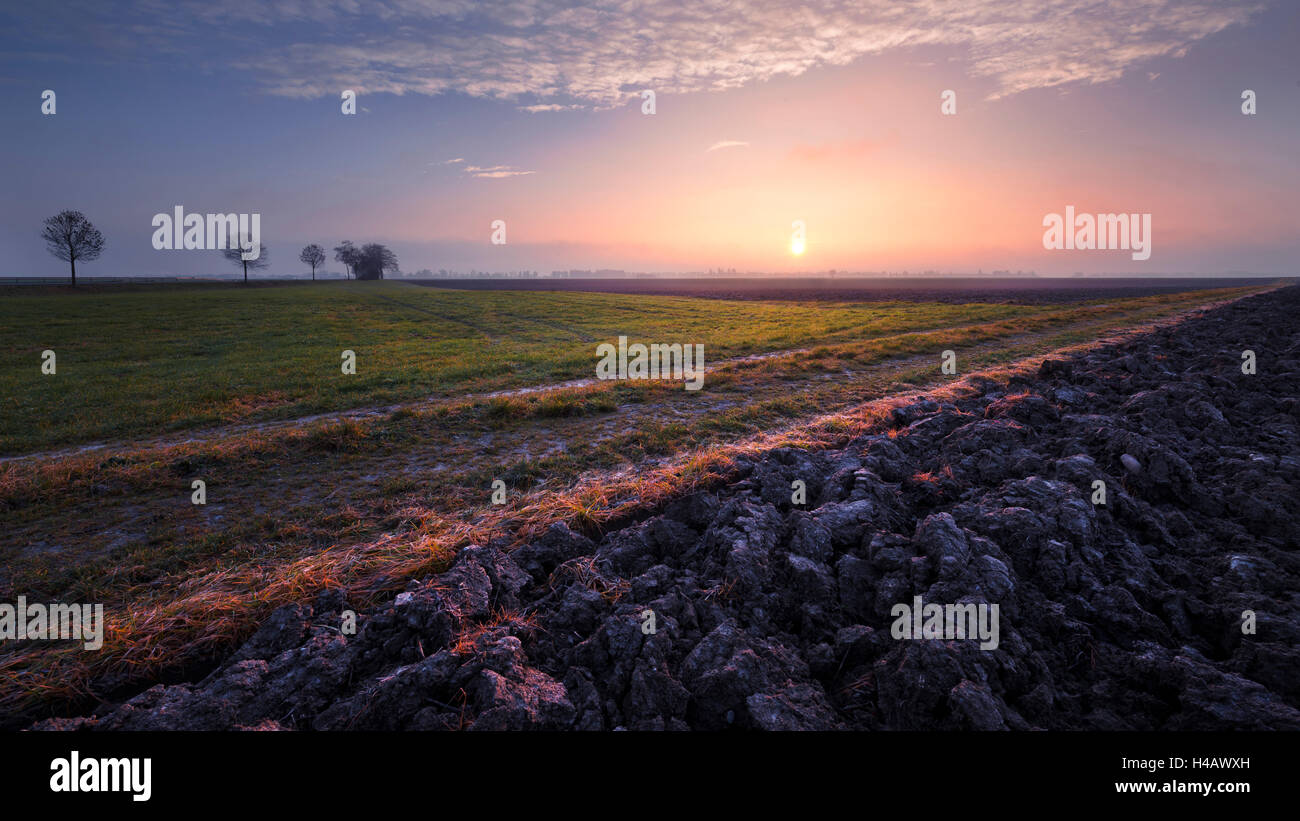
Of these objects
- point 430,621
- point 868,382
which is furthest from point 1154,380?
point 430,621

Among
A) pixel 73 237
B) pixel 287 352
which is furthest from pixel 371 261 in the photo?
pixel 287 352

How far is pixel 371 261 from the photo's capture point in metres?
131

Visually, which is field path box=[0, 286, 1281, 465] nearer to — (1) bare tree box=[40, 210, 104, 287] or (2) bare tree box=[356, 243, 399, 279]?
(1) bare tree box=[40, 210, 104, 287]

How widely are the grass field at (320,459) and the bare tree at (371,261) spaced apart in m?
125

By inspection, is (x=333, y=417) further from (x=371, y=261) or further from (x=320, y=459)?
(x=371, y=261)

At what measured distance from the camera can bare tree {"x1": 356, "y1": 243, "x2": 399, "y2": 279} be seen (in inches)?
5157

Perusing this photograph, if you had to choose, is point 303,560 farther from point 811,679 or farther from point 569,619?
point 811,679

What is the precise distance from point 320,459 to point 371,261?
145 m

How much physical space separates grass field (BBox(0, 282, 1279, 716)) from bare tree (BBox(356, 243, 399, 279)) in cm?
12514

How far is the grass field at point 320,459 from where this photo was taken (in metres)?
4.13

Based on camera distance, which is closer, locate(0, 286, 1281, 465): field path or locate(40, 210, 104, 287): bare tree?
locate(0, 286, 1281, 465): field path

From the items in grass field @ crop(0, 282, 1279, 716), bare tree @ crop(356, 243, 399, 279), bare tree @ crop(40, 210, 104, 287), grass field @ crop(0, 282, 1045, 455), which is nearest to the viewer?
grass field @ crop(0, 282, 1279, 716)

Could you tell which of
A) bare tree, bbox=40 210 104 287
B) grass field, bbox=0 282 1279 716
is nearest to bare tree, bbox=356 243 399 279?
bare tree, bbox=40 210 104 287

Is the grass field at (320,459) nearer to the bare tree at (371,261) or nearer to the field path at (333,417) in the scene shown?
the field path at (333,417)
